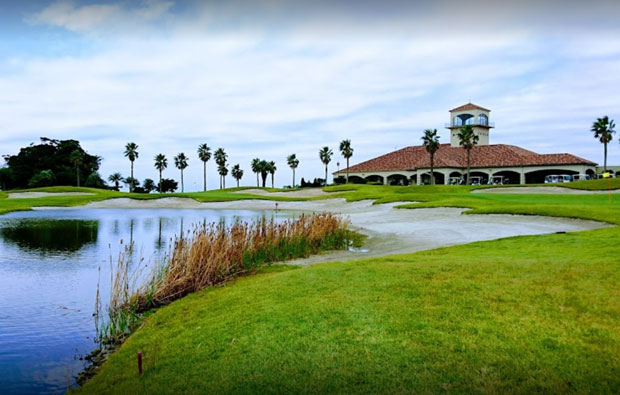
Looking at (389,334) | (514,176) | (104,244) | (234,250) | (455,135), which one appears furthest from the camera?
(455,135)

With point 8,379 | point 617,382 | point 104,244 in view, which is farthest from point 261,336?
point 104,244

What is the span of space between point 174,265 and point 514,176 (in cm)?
8044

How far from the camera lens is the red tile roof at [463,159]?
261ft

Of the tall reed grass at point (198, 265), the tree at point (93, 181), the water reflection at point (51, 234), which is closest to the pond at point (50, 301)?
the water reflection at point (51, 234)

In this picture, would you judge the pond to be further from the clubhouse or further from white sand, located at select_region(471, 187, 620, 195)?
the clubhouse

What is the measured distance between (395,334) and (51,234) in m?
25.1

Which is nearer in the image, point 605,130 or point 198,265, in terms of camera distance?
point 198,265

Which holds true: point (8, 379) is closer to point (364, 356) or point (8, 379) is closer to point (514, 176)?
point (364, 356)

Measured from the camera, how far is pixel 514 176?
84.5m

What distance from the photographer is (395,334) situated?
7680mm

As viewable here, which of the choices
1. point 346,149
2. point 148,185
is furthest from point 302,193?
point 148,185

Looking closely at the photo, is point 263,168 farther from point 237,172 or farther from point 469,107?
point 469,107

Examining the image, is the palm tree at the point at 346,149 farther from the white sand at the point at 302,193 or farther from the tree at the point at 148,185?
the tree at the point at 148,185

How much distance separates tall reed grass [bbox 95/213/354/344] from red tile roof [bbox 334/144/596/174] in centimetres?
6941
